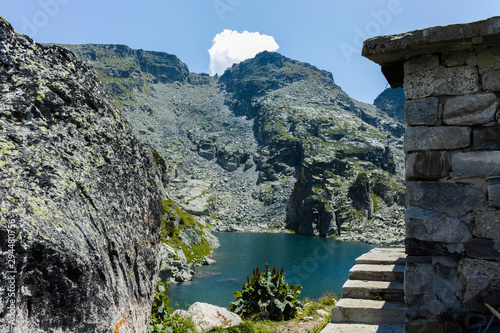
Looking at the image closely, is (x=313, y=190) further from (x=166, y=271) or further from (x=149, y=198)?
(x=149, y=198)

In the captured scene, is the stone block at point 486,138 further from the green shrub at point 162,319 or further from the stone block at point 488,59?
the green shrub at point 162,319

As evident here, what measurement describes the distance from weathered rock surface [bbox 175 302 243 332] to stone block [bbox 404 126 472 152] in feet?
22.6

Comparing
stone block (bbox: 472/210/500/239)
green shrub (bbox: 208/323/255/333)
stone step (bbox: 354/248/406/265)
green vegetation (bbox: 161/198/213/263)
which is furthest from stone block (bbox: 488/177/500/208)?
green vegetation (bbox: 161/198/213/263)

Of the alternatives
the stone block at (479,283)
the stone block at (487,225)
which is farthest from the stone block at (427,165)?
the stone block at (479,283)

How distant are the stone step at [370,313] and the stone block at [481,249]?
187 cm

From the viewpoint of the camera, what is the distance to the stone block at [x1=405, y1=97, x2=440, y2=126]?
5.55 m

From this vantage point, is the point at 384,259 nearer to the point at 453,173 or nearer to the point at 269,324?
the point at 269,324

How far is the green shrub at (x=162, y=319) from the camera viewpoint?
6634 mm

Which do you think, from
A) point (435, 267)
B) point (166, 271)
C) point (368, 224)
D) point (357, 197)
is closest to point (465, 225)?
point (435, 267)

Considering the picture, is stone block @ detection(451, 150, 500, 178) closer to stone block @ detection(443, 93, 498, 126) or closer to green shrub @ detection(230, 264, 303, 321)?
stone block @ detection(443, 93, 498, 126)

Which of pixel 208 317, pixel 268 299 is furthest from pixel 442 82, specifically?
pixel 268 299

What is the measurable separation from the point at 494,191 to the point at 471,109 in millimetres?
1247

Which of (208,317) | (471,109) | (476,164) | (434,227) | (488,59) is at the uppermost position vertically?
(488,59)

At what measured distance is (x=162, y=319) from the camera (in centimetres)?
710
